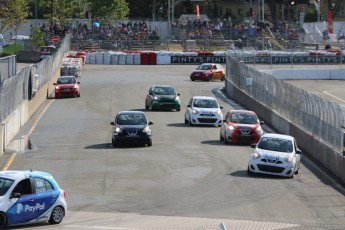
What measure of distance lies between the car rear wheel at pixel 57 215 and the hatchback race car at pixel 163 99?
29.4 meters

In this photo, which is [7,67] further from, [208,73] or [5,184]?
[208,73]

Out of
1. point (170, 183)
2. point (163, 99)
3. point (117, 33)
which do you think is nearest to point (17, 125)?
point (163, 99)

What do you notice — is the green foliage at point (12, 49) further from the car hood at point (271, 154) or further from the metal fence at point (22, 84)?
the car hood at point (271, 154)

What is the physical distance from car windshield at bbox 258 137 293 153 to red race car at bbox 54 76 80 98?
2913 cm

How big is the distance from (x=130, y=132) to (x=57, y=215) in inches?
582

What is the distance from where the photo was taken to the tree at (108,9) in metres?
122

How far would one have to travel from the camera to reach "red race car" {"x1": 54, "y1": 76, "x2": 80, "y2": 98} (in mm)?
59531

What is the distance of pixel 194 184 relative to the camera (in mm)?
29203

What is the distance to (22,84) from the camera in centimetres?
4519

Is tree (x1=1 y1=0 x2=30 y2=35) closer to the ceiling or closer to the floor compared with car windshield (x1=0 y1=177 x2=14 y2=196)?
closer to the ceiling

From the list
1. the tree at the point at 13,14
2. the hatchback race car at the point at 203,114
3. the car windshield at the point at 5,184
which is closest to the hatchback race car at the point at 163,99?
the hatchback race car at the point at 203,114

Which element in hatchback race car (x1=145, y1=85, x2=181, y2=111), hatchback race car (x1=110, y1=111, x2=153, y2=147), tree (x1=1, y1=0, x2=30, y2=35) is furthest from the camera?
tree (x1=1, y1=0, x2=30, y2=35)

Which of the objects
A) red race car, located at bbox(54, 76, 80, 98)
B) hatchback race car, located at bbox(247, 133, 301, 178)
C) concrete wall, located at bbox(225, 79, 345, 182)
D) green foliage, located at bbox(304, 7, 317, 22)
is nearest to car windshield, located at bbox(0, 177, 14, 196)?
hatchback race car, located at bbox(247, 133, 301, 178)

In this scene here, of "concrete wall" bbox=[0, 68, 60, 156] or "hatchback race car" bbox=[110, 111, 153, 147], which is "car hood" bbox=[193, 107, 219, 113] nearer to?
"hatchback race car" bbox=[110, 111, 153, 147]
